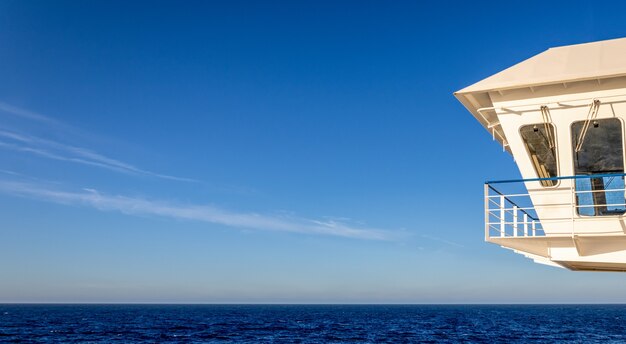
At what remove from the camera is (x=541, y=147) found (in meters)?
14.1

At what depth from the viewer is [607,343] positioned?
60656 mm

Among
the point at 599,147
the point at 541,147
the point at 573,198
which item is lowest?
the point at 573,198

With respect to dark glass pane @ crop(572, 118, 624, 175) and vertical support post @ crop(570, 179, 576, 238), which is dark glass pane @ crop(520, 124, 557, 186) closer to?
dark glass pane @ crop(572, 118, 624, 175)

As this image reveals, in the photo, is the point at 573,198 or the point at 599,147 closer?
the point at 573,198

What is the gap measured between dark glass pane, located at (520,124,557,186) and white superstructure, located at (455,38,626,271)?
2 cm

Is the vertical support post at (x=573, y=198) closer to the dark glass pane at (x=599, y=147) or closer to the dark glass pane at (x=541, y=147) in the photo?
the dark glass pane at (x=599, y=147)

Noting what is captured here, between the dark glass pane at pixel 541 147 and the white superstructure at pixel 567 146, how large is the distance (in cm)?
2

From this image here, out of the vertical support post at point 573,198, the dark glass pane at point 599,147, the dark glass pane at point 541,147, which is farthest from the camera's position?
the dark glass pane at point 541,147

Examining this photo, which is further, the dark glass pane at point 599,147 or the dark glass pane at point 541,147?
the dark glass pane at point 541,147

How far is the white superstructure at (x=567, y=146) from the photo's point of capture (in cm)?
1256

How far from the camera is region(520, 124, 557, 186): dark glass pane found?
13859mm

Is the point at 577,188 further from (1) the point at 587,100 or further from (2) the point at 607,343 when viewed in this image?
(2) the point at 607,343

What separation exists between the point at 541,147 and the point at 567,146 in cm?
65

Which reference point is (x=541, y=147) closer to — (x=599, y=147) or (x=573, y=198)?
(x=599, y=147)
